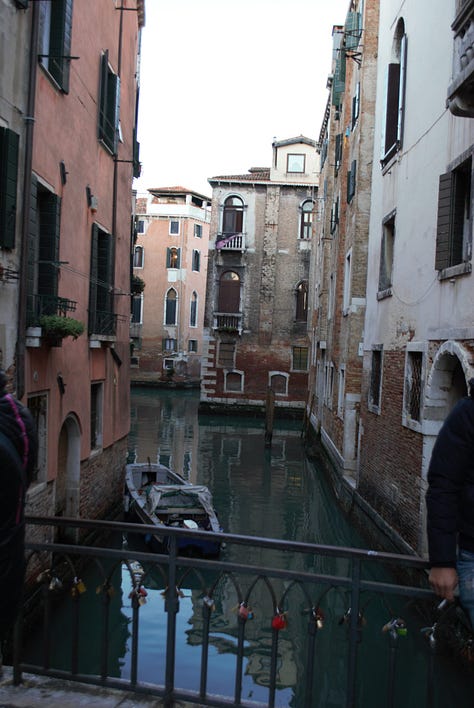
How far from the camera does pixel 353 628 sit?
277 cm

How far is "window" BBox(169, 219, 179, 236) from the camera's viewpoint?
139 feet

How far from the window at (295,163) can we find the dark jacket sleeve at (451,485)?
97.9 feet

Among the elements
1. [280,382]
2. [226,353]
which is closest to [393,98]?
[226,353]

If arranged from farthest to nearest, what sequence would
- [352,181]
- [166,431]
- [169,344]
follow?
[169,344], [166,431], [352,181]

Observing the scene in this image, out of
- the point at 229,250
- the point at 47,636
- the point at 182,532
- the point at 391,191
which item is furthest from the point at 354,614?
the point at 229,250

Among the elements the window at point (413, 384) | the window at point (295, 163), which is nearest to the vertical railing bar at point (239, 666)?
the window at point (413, 384)

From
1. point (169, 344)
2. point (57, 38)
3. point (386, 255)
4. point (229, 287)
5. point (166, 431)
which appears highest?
point (57, 38)

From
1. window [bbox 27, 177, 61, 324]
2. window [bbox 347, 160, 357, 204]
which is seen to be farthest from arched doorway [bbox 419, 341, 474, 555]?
window [bbox 347, 160, 357, 204]

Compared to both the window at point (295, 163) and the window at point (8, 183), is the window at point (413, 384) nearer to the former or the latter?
the window at point (8, 183)

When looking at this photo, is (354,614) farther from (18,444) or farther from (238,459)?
(238,459)

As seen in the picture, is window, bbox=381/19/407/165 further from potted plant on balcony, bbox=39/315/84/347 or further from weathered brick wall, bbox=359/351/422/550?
potted plant on balcony, bbox=39/315/84/347

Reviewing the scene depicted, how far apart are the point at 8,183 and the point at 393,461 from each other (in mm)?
5932

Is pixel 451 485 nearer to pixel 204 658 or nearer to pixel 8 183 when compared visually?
pixel 204 658

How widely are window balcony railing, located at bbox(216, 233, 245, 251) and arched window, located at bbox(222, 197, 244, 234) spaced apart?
28cm
